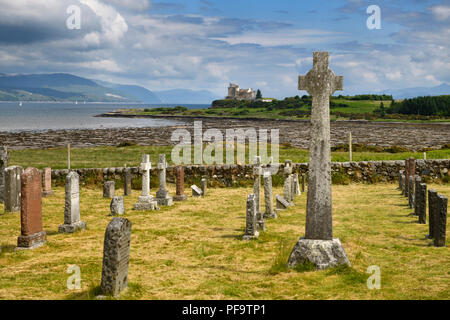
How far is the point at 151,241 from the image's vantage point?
37.4 ft

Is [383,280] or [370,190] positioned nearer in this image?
Answer: [383,280]

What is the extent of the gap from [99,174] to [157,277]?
14750 millimetres

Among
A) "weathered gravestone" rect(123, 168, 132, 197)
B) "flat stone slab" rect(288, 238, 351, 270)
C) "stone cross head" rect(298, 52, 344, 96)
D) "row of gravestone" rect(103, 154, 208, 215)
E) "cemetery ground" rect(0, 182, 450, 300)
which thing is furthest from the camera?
"weathered gravestone" rect(123, 168, 132, 197)

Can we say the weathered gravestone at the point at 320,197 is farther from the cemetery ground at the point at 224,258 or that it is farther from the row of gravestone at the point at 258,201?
the row of gravestone at the point at 258,201

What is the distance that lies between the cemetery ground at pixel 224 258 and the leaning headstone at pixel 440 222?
32 centimetres

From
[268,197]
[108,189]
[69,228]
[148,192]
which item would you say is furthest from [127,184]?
[268,197]

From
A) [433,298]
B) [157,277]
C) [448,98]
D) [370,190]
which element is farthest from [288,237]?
[448,98]

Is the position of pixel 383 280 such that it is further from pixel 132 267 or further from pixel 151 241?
pixel 151 241

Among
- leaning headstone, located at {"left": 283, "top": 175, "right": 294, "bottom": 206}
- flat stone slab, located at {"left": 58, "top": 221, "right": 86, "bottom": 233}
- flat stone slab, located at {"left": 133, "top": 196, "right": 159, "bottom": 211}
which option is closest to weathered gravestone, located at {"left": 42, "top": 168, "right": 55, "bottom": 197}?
flat stone slab, located at {"left": 133, "top": 196, "right": 159, "bottom": 211}

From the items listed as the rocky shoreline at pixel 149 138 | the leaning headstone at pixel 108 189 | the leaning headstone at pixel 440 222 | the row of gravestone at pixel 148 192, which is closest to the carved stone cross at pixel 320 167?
the leaning headstone at pixel 440 222

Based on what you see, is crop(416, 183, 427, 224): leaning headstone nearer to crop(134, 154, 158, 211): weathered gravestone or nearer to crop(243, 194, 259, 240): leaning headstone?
crop(243, 194, 259, 240): leaning headstone

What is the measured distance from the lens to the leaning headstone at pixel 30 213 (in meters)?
10.8

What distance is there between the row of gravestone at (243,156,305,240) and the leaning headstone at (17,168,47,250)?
546 cm

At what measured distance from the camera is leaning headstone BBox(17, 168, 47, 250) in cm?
1077
